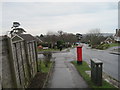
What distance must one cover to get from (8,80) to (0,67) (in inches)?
27.8

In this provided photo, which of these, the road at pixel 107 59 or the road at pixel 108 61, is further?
the road at pixel 107 59

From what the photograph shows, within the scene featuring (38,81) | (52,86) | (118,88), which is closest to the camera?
(118,88)

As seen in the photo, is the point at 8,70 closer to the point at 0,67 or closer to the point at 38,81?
the point at 0,67

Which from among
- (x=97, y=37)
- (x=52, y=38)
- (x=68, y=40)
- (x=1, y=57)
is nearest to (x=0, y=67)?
(x=1, y=57)

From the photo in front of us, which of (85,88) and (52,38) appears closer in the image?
(85,88)

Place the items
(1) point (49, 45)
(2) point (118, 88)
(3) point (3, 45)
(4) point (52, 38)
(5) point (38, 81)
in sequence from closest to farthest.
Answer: (3) point (3, 45)
(2) point (118, 88)
(5) point (38, 81)
(1) point (49, 45)
(4) point (52, 38)

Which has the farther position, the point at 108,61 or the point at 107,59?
the point at 107,59

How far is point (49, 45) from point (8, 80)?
34924 mm

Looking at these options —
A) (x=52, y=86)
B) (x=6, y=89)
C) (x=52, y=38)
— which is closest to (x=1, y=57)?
(x=6, y=89)

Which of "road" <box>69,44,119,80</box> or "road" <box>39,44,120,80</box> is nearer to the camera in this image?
"road" <box>69,44,119,80</box>

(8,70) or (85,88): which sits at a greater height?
(8,70)

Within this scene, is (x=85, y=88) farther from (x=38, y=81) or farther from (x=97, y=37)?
(x=97, y=37)

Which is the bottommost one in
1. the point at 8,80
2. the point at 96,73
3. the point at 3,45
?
the point at 96,73

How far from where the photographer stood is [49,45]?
3947 cm
